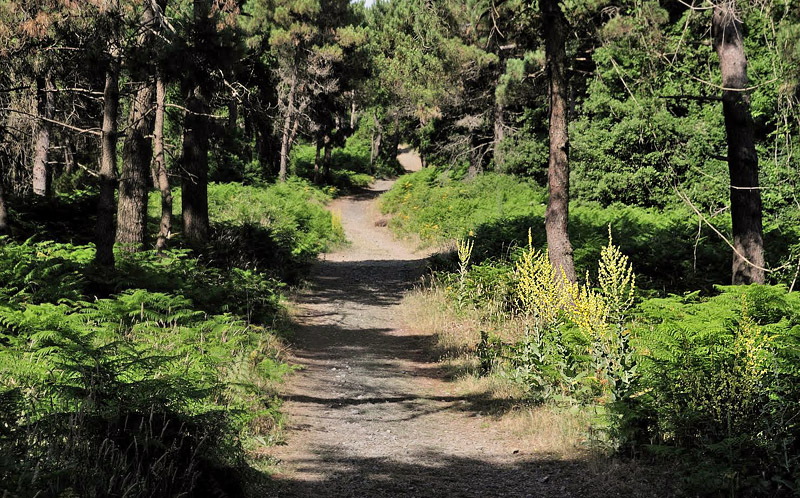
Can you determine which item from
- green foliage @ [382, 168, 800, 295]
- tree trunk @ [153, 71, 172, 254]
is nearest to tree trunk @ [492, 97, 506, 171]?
green foliage @ [382, 168, 800, 295]

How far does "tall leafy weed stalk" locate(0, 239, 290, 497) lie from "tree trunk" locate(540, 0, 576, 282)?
14.1 feet

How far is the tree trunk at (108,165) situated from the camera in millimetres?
Answer: 8188

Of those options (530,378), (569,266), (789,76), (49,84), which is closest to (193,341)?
(530,378)

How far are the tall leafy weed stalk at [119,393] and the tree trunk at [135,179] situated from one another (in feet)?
8.05

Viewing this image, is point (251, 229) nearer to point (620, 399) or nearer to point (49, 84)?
point (49, 84)

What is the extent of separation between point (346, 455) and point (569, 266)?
4708mm

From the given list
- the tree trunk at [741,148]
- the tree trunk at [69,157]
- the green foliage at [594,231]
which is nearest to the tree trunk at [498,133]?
the green foliage at [594,231]

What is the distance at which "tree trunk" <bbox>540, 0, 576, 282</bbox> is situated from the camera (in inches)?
344

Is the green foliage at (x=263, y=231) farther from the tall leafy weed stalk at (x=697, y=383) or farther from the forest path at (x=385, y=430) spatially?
the tall leafy weed stalk at (x=697, y=383)

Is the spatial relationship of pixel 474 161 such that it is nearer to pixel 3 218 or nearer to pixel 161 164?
pixel 161 164

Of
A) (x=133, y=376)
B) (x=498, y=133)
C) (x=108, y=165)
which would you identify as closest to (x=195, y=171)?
(x=108, y=165)

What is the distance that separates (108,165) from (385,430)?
204 inches

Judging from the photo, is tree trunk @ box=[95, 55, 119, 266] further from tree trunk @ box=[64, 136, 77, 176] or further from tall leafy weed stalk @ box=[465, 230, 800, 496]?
tree trunk @ box=[64, 136, 77, 176]

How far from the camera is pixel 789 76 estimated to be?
466 centimetres
